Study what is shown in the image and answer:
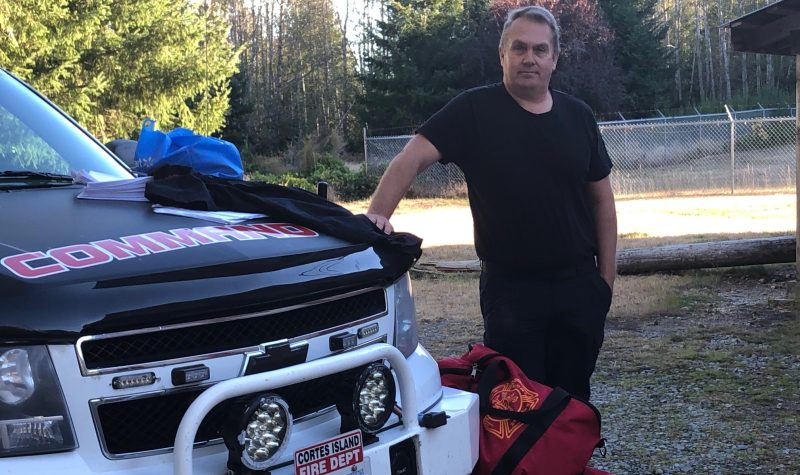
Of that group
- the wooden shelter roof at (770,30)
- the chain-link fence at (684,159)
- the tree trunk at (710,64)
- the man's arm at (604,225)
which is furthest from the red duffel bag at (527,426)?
the tree trunk at (710,64)

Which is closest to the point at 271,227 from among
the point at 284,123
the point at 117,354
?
the point at 117,354

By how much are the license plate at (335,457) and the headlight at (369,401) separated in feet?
0.16

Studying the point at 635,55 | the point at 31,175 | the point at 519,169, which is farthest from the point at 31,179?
the point at 635,55

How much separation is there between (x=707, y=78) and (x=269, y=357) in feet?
A: 234

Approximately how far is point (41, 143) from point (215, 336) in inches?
65.8

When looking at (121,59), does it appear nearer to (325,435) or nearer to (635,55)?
(325,435)

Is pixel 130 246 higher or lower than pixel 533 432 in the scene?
higher

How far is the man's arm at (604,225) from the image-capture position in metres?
3.85

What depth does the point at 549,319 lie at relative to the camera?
3635mm

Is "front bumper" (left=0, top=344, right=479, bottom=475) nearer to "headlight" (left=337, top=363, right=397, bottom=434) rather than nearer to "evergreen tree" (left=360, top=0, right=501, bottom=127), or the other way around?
"headlight" (left=337, top=363, right=397, bottom=434)

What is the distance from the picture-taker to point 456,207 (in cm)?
2233

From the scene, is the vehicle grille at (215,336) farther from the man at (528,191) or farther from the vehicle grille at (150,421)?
the man at (528,191)

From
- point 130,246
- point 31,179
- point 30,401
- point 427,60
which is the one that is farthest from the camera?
point 427,60

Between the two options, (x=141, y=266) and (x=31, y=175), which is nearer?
(x=141, y=266)
